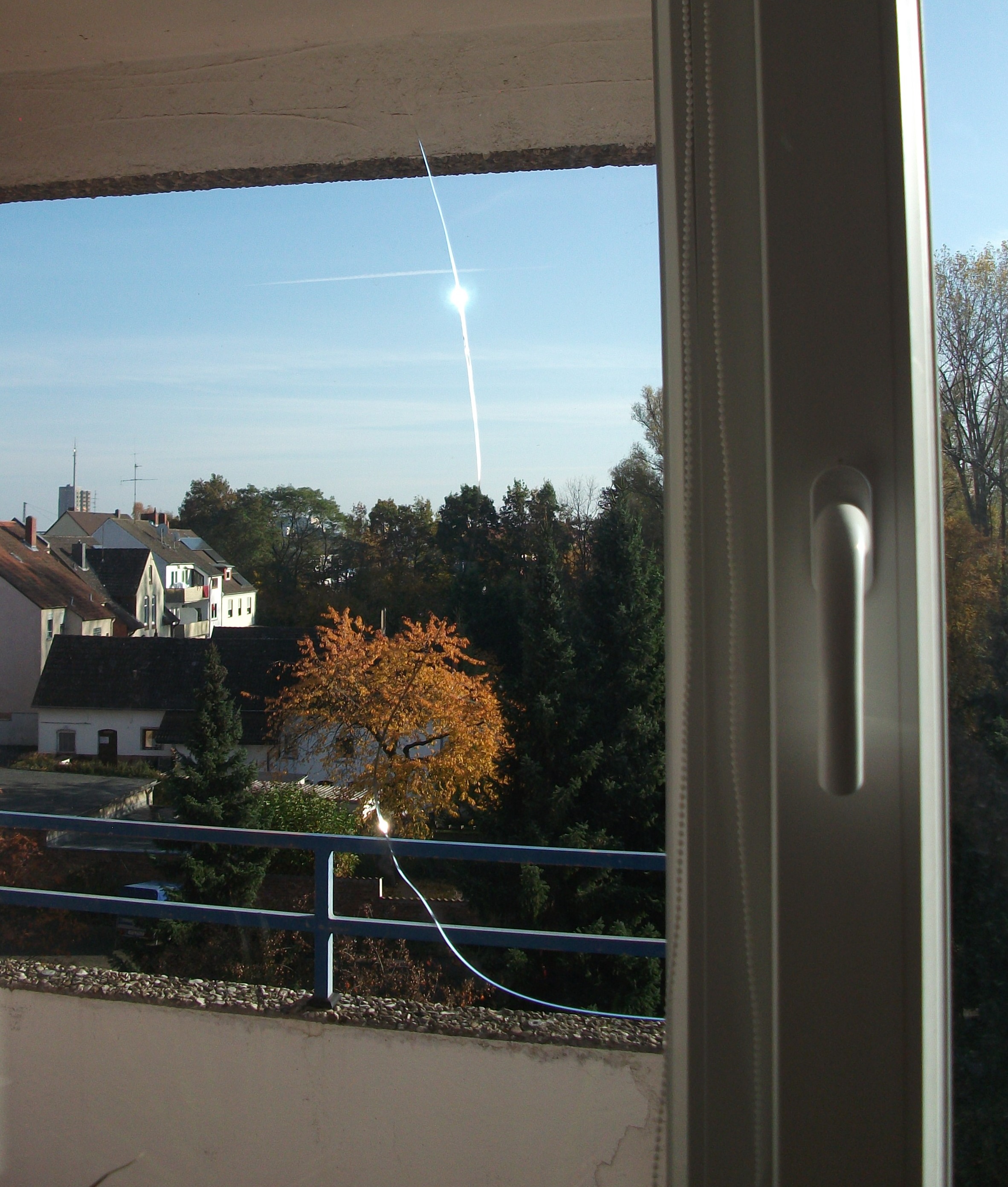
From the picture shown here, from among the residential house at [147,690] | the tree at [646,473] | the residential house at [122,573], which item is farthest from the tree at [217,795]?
the tree at [646,473]

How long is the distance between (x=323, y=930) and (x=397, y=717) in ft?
1.18

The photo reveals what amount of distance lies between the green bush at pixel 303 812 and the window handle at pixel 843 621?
4.17 ft

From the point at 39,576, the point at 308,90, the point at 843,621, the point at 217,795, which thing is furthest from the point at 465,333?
the point at 843,621

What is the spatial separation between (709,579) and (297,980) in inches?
51.9

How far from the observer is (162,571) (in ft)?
4.91

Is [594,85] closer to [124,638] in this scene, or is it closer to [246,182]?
[246,182]

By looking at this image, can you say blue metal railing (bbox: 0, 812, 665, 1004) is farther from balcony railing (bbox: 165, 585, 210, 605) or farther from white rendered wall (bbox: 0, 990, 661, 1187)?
balcony railing (bbox: 165, 585, 210, 605)

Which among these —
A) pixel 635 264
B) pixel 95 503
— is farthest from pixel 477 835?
pixel 635 264

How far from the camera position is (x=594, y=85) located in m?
1.12

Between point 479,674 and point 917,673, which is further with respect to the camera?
point 479,674

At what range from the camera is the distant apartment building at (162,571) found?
1435 millimetres

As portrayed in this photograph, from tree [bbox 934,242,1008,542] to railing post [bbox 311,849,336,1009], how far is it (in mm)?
1188

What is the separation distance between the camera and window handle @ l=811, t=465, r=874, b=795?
1.04 ft

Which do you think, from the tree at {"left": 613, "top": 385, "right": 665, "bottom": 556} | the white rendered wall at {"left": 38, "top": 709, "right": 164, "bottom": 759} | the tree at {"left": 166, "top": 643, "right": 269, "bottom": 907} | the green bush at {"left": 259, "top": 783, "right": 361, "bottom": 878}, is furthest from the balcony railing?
the tree at {"left": 613, "top": 385, "right": 665, "bottom": 556}
